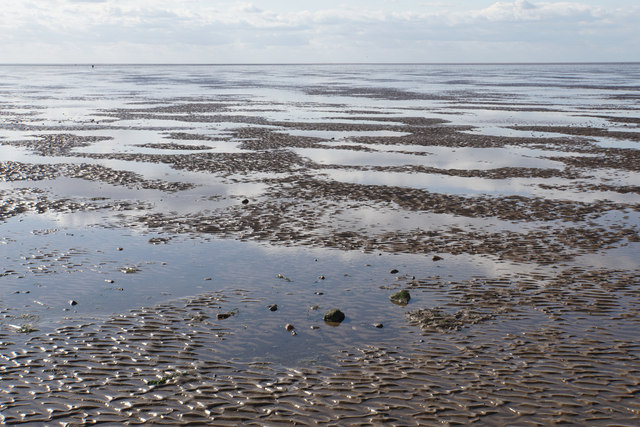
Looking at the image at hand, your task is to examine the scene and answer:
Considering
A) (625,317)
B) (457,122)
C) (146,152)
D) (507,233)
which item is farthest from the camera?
(457,122)

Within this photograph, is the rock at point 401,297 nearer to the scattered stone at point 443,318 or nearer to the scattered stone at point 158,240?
the scattered stone at point 443,318

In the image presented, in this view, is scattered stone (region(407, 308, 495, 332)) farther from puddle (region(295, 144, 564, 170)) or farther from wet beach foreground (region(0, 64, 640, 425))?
puddle (region(295, 144, 564, 170))

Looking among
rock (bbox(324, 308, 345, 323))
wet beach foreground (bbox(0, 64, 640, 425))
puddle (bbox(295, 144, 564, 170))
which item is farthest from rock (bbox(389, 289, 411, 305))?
puddle (bbox(295, 144, 564, 170))

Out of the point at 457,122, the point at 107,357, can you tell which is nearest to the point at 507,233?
the point at 107,357

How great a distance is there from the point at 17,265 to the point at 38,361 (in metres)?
6.50

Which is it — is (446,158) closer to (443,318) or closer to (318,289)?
(318,289)

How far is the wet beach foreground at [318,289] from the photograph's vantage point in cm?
992

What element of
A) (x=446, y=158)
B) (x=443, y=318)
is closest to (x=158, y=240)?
(x=443, y=318)

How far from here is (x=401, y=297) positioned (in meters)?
14.2

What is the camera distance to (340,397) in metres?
9.95

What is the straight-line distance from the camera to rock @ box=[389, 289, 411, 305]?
46.3ft

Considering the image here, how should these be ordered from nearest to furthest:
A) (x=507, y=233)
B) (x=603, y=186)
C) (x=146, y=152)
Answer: (x=507, y=233), (x=603, y=186), (x=146, y=152)

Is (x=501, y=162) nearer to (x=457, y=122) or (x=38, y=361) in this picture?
(x=457, y=122)

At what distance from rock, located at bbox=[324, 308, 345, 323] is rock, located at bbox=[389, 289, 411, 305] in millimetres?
1734
